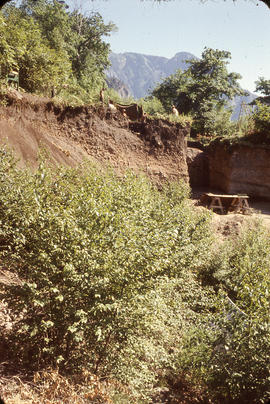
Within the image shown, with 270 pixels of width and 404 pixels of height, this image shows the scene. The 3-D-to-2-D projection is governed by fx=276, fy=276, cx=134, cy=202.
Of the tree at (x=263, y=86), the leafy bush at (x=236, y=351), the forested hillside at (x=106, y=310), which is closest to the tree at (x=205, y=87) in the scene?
the tree at (x=263, y=86)

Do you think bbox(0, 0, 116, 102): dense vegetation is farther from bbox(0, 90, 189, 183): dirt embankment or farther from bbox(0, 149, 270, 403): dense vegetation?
bbox(0, 149, 270, 403): dense vegetation

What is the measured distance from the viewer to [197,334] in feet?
19.3

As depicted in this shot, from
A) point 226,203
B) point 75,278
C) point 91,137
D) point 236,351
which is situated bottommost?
point 226,203

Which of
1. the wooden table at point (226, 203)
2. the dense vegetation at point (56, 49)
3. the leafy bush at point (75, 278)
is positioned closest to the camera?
the leafy bush at point (75, 278)

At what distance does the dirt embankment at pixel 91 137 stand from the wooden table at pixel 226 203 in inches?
96.4

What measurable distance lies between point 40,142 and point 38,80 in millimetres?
3555

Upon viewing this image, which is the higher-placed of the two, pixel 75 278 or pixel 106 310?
pixel 75 278

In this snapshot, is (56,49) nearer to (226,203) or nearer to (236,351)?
(226,203)

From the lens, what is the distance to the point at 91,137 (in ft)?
46.2

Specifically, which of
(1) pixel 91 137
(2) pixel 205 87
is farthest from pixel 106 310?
(2) pixel 205 87

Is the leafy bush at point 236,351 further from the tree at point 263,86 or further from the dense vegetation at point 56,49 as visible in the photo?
the tree at point 263,86

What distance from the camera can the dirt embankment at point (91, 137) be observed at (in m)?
11.1

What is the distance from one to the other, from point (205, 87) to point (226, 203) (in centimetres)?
1455

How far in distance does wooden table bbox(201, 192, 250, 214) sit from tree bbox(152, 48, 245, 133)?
9918 millimetres
